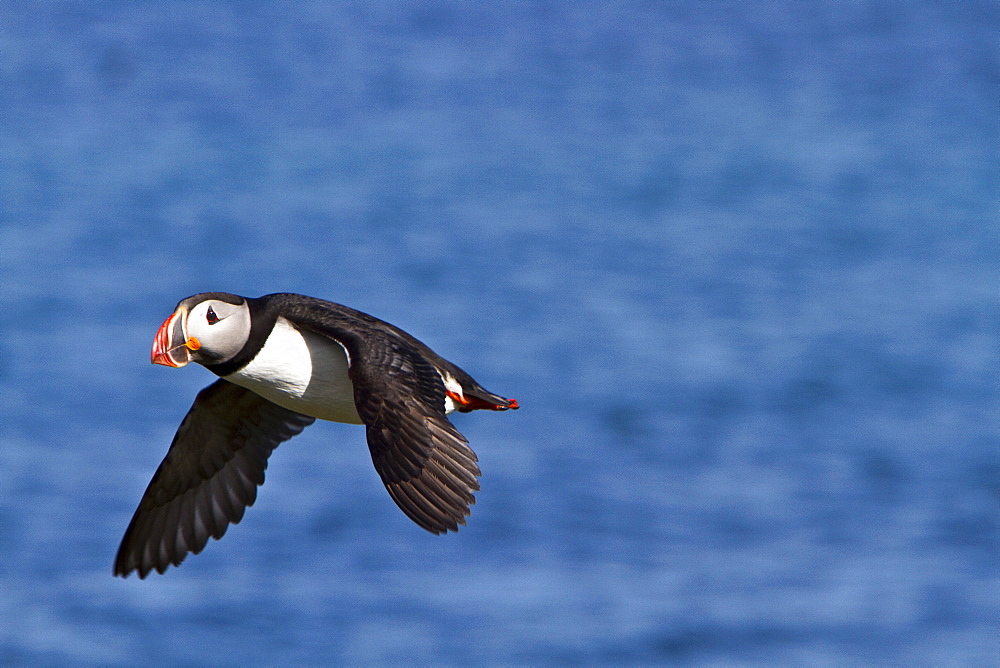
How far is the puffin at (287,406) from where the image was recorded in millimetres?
6758

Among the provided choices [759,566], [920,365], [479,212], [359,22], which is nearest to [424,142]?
[479,212]

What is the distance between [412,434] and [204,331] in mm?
1249

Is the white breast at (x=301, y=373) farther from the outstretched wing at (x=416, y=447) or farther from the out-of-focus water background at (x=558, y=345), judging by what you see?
the out-of-focus water background at (x=558, y=345)

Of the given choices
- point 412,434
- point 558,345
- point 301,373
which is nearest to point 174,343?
point 301,373

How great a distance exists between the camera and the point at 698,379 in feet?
95.3

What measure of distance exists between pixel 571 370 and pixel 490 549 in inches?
189

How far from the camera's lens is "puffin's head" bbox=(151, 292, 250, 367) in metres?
7.28

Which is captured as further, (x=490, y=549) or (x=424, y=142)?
(x=424, y=142)

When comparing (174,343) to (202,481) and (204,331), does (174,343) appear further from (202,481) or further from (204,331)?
(202,481)

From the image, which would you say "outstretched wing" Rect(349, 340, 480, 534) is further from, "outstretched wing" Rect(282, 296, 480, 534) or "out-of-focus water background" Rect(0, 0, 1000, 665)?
"out-of-focus water background" Rect(0, 0, 1000, 665)

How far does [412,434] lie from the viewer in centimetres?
680

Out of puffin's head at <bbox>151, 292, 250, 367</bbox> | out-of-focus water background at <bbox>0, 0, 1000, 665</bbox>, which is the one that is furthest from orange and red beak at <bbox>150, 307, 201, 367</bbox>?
out-of-focus water background at <bbox>0, 0, 1000, 665</bbox>

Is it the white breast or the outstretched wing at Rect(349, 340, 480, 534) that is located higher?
the white breast

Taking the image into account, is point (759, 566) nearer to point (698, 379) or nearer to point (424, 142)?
point (698, 379)
